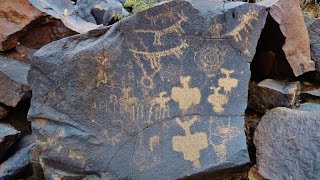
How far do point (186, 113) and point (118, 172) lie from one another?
540mm

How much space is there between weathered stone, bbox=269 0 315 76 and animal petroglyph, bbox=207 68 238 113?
55 centimetres

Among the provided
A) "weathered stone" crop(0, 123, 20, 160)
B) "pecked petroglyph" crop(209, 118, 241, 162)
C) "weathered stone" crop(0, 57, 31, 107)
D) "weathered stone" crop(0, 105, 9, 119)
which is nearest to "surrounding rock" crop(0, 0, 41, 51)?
"weathered stone" crop(0, 57, 31, 107)

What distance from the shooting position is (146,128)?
2406mm

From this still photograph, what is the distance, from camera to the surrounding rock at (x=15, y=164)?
2.77 metres

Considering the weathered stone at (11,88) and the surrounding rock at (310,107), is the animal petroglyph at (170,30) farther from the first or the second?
the weathered stone at (11,88)

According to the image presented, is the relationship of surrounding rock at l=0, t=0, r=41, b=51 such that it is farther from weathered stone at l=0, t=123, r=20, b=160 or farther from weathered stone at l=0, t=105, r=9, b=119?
weathered stone at l=0, t=123, r=20, b=160

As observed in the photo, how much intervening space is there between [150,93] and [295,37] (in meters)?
1.14

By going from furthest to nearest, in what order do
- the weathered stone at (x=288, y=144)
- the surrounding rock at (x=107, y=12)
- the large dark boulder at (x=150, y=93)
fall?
the surrounding rock at (x=107, y=12) → the large dark boulder at (x=150, y=93) → the weathered stone at (x=288, y=144)

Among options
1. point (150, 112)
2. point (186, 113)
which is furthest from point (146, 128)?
point (186, 113)

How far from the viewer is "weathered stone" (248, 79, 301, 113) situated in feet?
8.73

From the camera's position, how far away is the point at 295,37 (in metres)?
2.80

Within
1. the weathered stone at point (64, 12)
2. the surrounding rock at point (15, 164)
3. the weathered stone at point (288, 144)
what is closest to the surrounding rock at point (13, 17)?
the weathered stone at point (64, 12)

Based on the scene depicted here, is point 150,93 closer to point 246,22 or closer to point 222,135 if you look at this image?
point 222,135

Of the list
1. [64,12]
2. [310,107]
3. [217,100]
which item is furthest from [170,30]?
[64,12]
